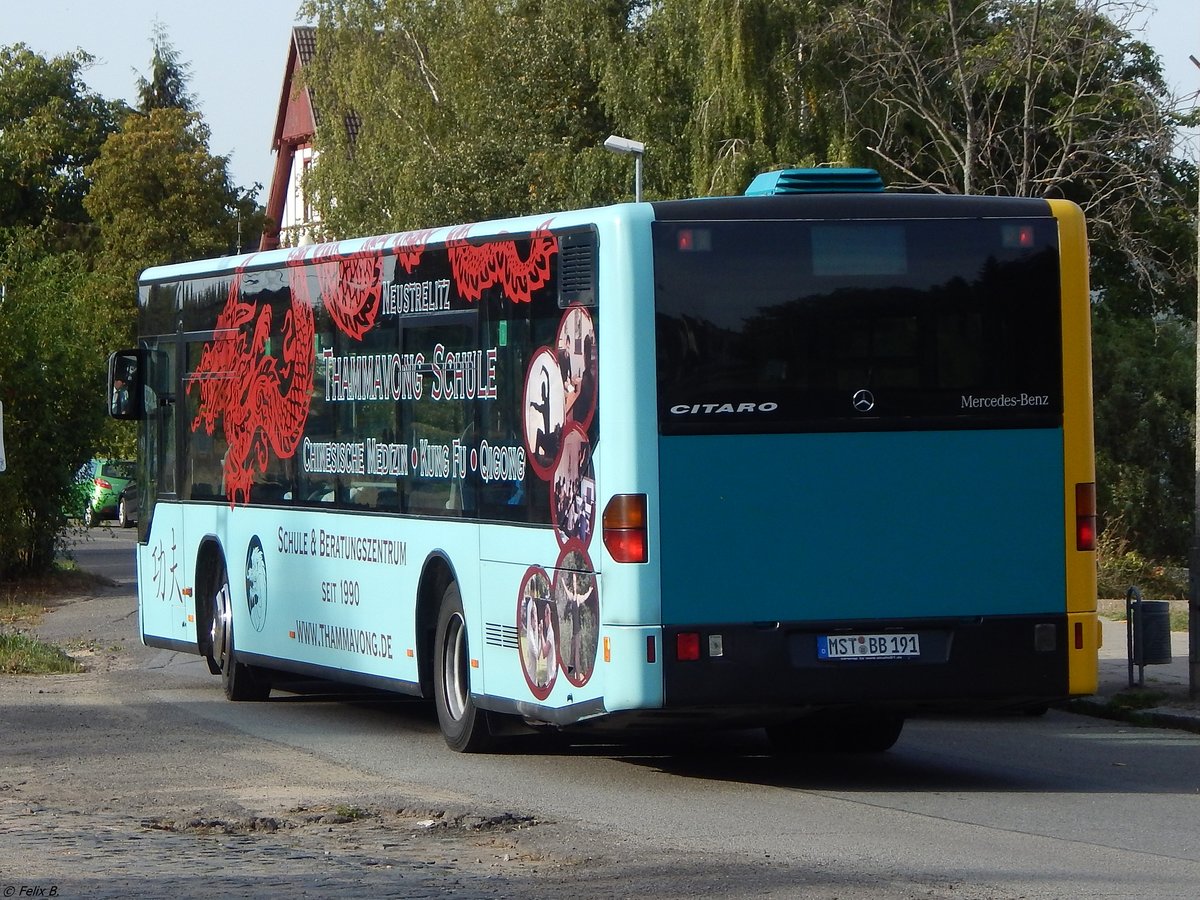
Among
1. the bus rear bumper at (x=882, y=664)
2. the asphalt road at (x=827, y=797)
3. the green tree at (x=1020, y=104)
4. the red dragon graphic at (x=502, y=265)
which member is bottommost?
the asphalt road at (x=827, y=797)

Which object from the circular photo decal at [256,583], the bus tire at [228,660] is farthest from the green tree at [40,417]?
the circular photo decal at [256,583]

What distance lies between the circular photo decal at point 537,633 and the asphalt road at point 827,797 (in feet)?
1.76

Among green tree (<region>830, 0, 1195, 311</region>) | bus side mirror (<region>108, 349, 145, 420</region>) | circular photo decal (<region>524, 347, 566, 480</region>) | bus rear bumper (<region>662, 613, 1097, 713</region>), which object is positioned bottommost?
bus rear bumper (<region>662, 613, 1097, 713</region>)

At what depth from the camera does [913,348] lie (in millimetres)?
10086

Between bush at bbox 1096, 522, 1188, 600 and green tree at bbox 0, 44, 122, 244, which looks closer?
bush at bbox 1096, 522, 1188, 600

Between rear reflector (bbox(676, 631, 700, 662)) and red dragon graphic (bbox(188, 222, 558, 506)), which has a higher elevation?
red dragon graphic (bbox(188, 222, 558, 506))

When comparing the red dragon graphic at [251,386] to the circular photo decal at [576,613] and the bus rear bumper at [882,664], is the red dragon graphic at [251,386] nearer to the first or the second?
the circular photo decal at [576,613]

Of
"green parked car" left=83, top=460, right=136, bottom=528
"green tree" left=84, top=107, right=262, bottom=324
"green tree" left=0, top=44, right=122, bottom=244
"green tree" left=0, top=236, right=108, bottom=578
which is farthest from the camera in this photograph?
"green tree" left=0, top=44, right=122, bottom=244

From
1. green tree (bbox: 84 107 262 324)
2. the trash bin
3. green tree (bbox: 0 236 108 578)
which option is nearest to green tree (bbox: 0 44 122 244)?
green tree (bbox: 84 107 262 324)

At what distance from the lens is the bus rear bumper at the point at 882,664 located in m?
9.65

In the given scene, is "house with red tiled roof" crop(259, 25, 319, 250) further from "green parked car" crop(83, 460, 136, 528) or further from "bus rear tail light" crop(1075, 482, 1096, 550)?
"bus rear tail light" crop(1075, 482, 1096, 550)

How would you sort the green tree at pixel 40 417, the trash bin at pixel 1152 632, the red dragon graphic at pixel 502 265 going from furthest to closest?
the green tree at pixel 40 417, the trash bin at pixel 1152 632, the red dragon graphic at pixel 502 265

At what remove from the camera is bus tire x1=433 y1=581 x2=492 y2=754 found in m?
11.5

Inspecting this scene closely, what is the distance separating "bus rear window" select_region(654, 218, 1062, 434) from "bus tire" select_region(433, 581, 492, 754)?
8.24 feet
